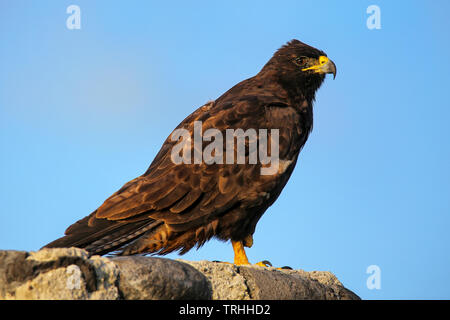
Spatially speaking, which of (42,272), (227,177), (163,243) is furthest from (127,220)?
(42,272)

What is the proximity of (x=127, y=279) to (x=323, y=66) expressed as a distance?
4.35 metres

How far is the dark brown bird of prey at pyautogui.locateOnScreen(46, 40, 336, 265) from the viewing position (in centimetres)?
570

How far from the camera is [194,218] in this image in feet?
19.4

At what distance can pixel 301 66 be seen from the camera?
23.7 feet

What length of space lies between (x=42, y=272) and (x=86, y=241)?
1.79 meters

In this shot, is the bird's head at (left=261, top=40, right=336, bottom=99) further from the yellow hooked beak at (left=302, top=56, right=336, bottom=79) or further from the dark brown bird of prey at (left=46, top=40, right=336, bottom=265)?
the dark brown bird of prey at (left=46, top=40, right=336, bottom=265)

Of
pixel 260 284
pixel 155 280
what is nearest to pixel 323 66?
pixel 260 284

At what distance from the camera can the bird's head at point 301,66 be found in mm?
7105

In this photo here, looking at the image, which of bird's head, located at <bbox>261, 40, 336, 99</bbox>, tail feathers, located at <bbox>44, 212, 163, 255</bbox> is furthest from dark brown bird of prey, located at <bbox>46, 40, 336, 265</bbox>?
bird's head, located at <bbox>261, 40, 336, 99</bbox>

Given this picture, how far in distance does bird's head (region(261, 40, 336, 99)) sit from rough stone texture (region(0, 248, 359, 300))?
2909mm

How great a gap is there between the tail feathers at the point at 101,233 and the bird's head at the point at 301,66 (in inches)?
104
